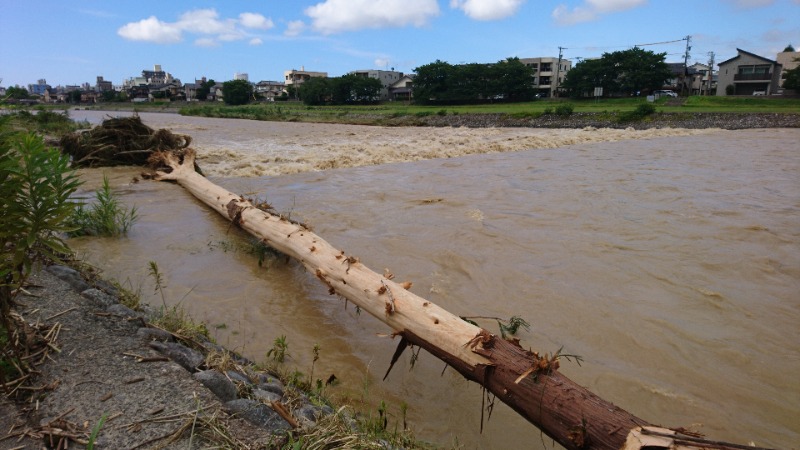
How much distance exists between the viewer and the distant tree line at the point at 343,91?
77500mm

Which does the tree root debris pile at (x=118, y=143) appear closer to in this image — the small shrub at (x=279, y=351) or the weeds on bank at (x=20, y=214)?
the small shrub at (x=279, y=351)

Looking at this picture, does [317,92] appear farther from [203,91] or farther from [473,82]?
[203,91]

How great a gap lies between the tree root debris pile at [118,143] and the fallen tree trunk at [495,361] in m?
11.2

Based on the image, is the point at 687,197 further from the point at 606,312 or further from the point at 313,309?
the point at 313,309

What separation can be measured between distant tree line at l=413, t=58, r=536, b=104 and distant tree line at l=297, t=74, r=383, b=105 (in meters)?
9.89

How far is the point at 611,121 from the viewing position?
36688 millimetres

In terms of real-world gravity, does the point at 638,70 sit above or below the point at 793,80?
above

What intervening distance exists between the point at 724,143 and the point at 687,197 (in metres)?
15.9

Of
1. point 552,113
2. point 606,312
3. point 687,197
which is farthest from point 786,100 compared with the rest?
point 606,312

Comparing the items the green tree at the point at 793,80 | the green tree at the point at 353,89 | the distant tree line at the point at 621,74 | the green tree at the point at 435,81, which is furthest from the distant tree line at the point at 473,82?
the green tree at the point at 793,80

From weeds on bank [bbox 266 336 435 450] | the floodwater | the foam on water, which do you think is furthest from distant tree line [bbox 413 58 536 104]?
weeds on bank [bbox 266 336 435 450]

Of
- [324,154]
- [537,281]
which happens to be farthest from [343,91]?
[537,281]

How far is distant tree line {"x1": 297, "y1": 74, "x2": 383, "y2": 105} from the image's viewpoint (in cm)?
7750

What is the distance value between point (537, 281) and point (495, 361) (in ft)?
9.75
